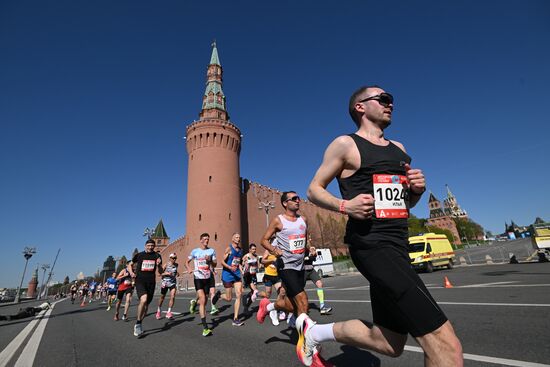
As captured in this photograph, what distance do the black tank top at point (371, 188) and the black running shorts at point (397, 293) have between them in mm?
59

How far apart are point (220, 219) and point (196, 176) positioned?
23.5 ft

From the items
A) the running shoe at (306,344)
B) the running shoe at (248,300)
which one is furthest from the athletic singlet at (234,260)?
the running shoe at (306,344)

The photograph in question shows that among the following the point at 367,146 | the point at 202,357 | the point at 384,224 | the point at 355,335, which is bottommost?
the point at 202,357

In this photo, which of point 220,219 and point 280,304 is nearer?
point 280,304

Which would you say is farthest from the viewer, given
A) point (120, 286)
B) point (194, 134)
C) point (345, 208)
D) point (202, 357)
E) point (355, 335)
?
point (194, 134)

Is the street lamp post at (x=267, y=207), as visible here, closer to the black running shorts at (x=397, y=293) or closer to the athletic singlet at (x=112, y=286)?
the athletic singlet at (x=112, y=286)

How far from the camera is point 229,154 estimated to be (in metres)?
42.8

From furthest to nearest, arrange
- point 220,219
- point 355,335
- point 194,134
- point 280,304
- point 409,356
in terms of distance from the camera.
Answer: point 194,134 < point 220,219 < point 280,304 < point 409,356 < point 355,335

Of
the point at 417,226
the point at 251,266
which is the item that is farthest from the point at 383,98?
the point at 417,226

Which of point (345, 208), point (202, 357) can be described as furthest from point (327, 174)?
point (202, 357)

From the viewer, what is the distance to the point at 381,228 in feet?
6.10

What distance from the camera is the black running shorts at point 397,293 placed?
5.17 feet

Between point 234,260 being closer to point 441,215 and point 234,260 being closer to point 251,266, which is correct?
point 251,266

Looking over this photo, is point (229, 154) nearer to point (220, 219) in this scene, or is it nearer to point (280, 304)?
point (220, 219)
